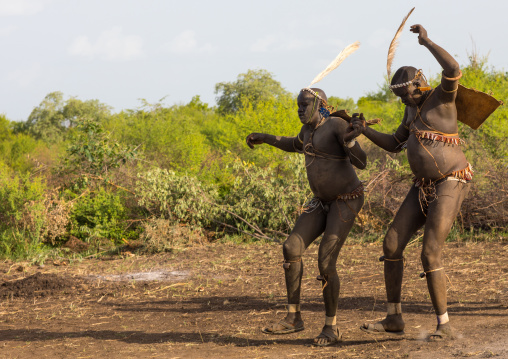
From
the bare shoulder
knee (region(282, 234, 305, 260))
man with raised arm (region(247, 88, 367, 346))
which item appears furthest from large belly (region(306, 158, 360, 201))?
knee (region(282, 234, 305, 260))

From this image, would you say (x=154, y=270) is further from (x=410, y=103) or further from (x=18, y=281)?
(x=410, y=103)

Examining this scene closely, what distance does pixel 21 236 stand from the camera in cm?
1109

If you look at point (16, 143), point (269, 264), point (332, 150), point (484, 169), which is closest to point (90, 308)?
point (269, 264)

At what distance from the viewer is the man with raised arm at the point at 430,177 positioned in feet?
15.5

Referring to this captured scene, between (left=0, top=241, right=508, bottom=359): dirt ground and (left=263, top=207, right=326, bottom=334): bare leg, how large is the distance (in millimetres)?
137

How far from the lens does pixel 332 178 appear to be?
5195mm

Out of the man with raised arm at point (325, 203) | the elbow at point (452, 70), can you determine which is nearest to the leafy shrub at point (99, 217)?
the man with raised arm at point (325, 203)

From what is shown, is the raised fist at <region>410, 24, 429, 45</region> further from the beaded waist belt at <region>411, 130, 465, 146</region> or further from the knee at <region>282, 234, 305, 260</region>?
the knee at <region>282, 234, 305, 260</region>

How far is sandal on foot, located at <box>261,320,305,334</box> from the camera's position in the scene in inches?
208

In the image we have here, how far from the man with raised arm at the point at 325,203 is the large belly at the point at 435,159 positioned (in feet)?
1.46

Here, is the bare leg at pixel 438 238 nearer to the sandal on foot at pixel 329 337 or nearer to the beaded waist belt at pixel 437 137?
the beaded waist belt at pixel 437 137

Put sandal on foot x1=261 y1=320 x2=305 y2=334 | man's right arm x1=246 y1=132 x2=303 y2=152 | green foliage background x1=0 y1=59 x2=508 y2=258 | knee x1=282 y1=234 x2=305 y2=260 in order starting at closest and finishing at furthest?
knee x1=282 y1=234 x2=305 y2=260
sandal on foot x1=261 y1=320 x2=305 y2=334
man's right arm x1=246 y1=132 x2=303 y2=152
green foliage background x1=0 y1=59 x2=508 y2=258

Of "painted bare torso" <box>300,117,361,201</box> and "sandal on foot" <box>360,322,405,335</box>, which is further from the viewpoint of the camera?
"painted bare torso" <box>300,117,361,201</box>

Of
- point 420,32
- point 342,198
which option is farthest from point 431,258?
point 420,32
